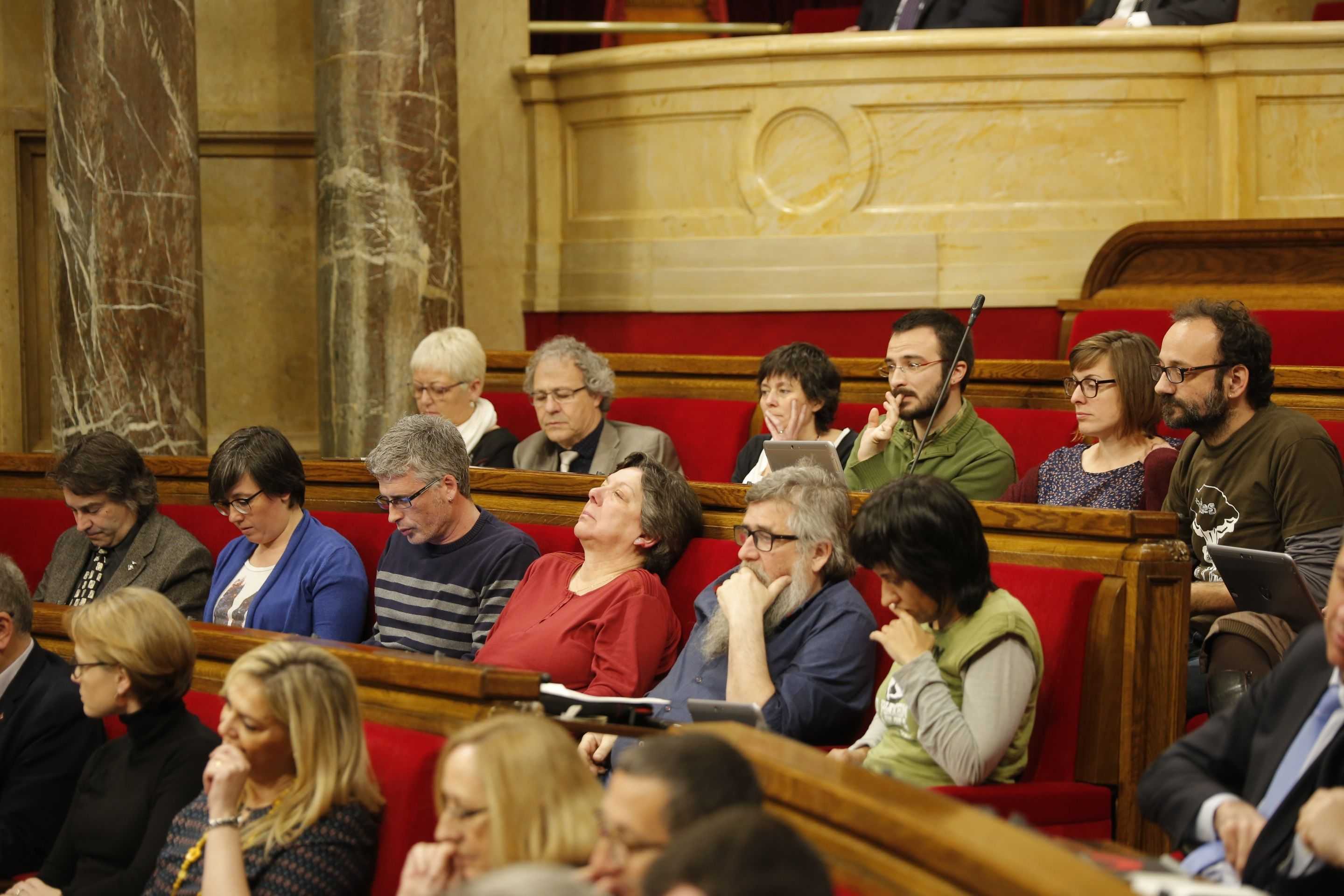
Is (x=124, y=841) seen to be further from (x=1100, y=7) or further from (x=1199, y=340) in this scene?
(x=1100, y=7)

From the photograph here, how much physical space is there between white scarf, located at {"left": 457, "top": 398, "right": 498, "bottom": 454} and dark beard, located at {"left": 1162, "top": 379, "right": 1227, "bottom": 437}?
1937 mm

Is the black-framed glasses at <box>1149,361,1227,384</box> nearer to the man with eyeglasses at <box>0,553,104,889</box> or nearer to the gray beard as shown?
the gray beard

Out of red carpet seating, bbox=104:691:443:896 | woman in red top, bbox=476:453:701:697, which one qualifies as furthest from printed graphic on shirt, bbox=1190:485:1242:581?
red carpet seating, bbox=104:691:443:896

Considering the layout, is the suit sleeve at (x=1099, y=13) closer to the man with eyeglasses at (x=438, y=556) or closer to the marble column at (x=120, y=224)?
the marble column at (x=120, y=224)

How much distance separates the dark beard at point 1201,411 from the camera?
2.89 meters

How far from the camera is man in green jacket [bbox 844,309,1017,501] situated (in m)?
3.19

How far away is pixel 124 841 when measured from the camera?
2279mm

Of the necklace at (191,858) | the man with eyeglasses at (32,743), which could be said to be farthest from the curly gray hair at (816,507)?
the man with eyeglasses at (32,743)

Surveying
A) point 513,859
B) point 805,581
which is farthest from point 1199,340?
point 513,859

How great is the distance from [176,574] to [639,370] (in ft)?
5.27

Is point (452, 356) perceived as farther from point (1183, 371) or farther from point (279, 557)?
point (1183, 371)

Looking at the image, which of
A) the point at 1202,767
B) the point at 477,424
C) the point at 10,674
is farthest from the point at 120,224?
the point at 1202,767

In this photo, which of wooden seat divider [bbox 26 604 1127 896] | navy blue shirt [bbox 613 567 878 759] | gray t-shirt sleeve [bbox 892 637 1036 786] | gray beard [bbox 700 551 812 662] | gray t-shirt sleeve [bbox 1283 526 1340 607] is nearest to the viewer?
wooden seat divider [bbox 26 604 1127 896]

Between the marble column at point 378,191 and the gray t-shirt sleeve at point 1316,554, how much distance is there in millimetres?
3051
